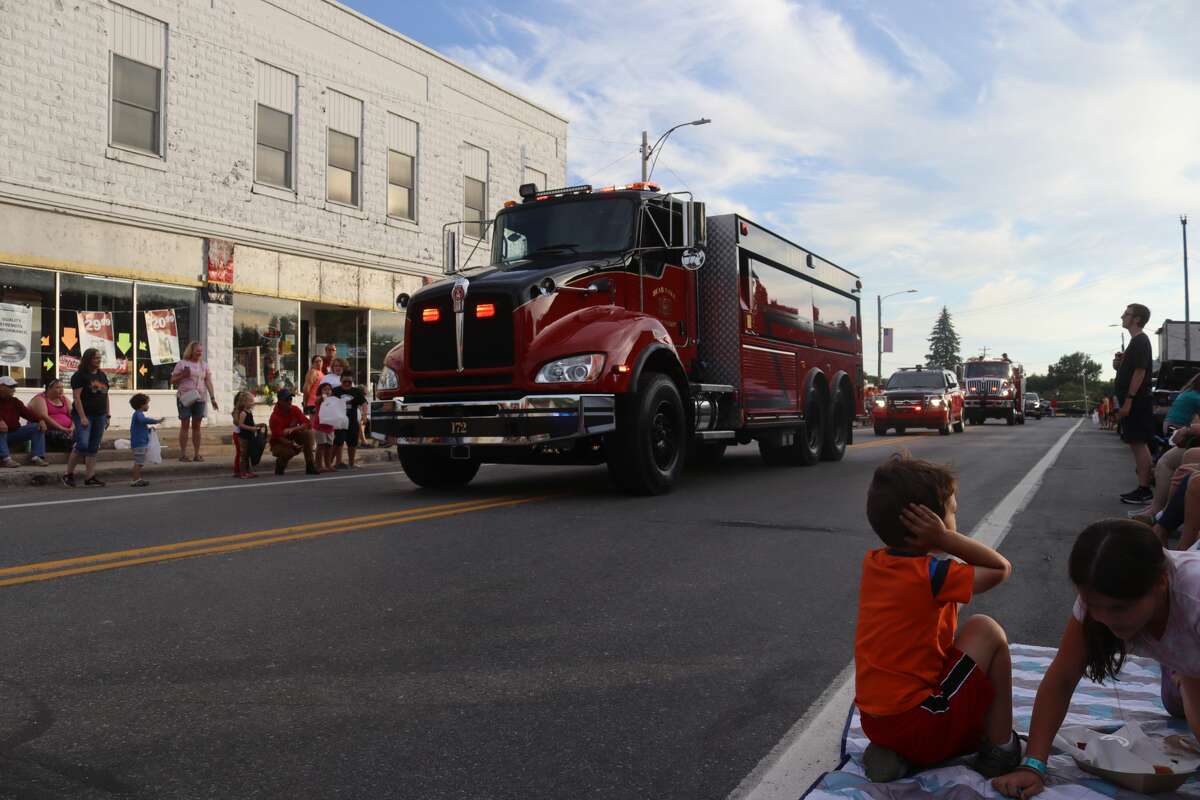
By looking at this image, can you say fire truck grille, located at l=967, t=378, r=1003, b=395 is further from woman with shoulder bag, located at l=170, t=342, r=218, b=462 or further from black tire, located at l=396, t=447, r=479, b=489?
black tire, located at l=396, t=447, r=479, b=489

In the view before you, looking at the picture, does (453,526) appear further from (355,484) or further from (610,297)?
(355,484)

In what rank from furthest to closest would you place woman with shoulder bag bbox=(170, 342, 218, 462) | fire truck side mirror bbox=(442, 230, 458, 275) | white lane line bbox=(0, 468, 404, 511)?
woman with shoulder bag bbox=(170, 342, 218, 462) < fire truck side mirror bbox=(442, 230, 458, 275) < white lane line bbox=(0, 468, 404, 511)

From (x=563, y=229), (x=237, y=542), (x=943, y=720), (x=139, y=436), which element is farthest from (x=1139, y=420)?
(x=139, y=436)

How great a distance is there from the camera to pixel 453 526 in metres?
7.31

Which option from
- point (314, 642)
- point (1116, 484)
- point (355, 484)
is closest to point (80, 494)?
point (355, 484)

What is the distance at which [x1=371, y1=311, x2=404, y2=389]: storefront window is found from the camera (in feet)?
72.1

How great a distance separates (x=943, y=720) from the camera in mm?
2715

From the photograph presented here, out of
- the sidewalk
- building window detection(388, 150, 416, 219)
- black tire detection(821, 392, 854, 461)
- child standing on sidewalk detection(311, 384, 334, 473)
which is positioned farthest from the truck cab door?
building window detection(388, 150, 416, 219)

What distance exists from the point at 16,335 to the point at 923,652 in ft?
51.3

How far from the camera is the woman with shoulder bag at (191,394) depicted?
13.8 metres

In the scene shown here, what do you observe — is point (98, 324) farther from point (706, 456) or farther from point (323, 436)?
point (706, 456)

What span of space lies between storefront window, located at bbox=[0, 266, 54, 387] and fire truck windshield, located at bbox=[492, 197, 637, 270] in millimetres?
8745

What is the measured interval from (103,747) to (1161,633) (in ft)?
9.92

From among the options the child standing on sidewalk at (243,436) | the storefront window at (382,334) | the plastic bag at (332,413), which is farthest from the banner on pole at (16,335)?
the storefront window at (382,334)
